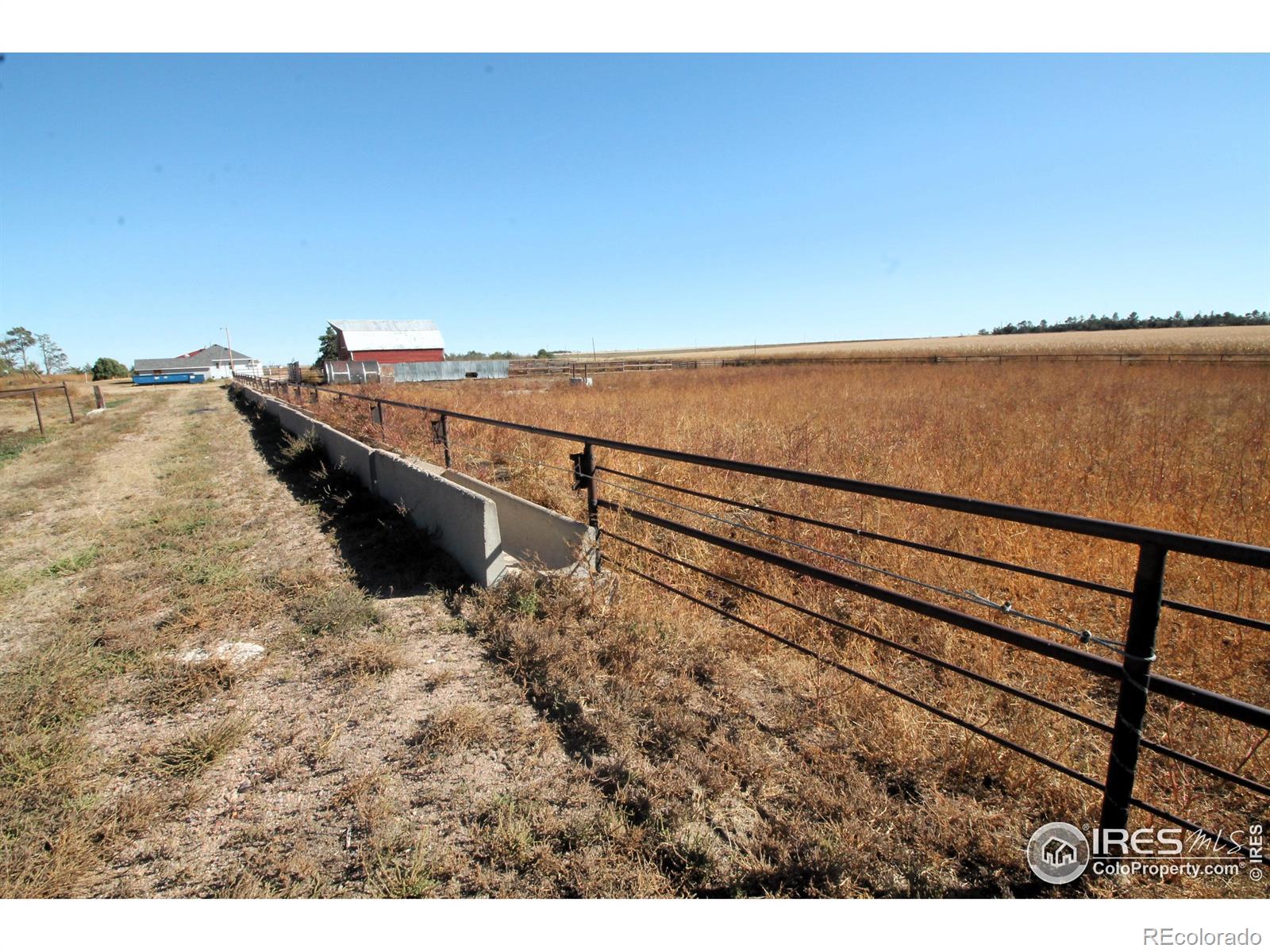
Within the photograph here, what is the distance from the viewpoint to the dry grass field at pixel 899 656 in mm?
2197

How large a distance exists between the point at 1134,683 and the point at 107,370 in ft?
375

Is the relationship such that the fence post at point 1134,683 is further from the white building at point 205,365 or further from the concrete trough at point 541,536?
the white building at point 205,365

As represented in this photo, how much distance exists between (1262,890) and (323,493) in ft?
29.0

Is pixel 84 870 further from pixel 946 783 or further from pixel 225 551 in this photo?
pixel 225 551

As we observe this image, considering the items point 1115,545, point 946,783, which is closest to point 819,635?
point 946,783

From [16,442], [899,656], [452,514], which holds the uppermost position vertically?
[452,514]

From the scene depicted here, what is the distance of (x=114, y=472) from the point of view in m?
10.5

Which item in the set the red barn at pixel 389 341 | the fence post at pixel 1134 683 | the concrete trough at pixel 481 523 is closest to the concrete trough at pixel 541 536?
the concrete trough at pixel 481 523

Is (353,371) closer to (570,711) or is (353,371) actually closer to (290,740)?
(290,740)

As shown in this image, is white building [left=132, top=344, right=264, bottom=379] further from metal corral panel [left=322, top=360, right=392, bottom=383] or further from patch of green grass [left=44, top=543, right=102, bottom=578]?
patch of green grass [left=44, top=543, right=102, bottom=578]

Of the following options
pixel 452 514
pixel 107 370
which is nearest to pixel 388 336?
pixel 452 514

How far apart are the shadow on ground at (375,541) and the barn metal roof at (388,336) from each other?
43587 mm

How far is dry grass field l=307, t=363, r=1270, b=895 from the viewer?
2.20 metres

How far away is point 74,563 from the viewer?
5.61m
